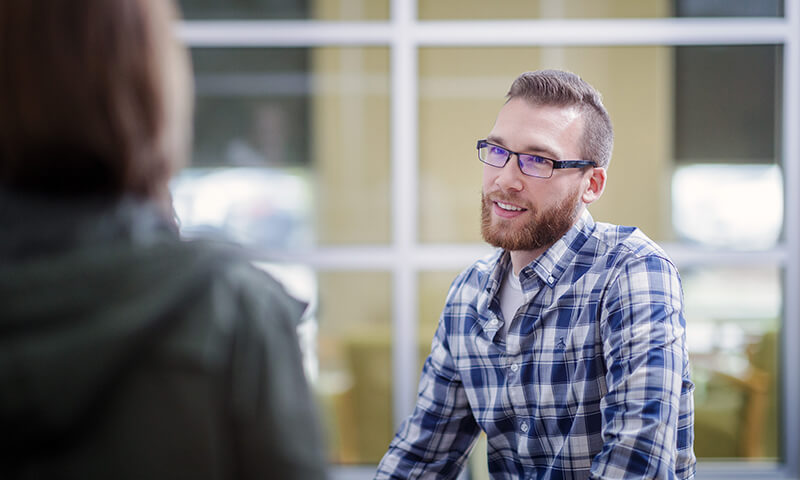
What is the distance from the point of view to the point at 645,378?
1.41 m

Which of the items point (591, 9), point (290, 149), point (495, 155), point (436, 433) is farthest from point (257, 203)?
point (436, 433)

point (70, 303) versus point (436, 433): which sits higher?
point (70, 303)

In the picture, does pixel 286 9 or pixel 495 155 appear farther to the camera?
pixel 286 9

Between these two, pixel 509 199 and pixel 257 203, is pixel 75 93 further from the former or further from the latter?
pixel 257 203

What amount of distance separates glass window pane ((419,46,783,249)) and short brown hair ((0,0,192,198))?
284 centimetres

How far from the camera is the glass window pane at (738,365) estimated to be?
3555 millimetres

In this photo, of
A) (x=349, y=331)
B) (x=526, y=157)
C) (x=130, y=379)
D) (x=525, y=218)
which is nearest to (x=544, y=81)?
(x=526, y=157)

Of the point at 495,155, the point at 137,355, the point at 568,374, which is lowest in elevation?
the point at 568,374

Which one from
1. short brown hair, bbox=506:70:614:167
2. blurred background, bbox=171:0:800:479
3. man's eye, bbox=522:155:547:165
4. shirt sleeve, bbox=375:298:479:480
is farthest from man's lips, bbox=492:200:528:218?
blurred background, bbox=171:0:800:479

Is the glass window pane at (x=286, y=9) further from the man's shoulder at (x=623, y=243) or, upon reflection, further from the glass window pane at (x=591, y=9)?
the man's shoulder at (x=623, y=243)

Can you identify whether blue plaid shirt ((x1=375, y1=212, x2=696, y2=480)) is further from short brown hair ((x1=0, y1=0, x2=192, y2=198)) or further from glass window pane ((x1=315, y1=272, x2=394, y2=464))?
glass window pane ((x1=315, y1=272, x2=394, y2=464))

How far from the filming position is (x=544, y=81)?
178 cm

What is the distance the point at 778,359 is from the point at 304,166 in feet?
8.20

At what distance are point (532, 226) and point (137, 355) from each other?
121cm
